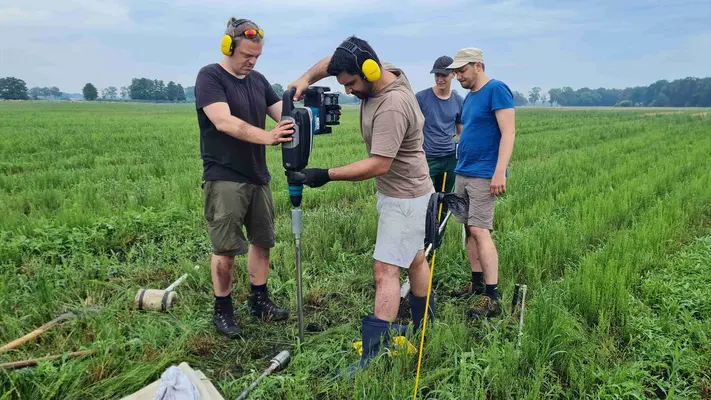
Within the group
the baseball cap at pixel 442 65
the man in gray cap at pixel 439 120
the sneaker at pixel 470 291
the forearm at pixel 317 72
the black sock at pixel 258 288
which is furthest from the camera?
the man in gray cap at pixel 439 120

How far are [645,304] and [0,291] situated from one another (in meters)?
4.84

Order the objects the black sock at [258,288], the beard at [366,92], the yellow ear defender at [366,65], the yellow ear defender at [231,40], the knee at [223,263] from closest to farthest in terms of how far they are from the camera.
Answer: the yellow ear defender at [366,65] < the beard at [366,92] < the yellow ear defender at [231,40] < the knee at [223,263] < the black sock at [258,288]

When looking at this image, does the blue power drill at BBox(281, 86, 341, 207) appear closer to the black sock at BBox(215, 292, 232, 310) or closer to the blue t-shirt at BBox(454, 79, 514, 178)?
the black sock at BBox(215, 292, 232, 310)

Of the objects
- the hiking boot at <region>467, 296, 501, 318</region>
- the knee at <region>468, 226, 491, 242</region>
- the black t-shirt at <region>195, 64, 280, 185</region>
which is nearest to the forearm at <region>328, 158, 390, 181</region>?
the black t-shirt at <region>195, 64, 280, 185</region>

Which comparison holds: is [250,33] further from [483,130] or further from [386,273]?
[483,130]

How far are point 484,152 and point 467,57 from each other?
0.75 meters

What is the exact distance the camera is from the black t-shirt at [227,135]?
120 inches

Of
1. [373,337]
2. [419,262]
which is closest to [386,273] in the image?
[419,262]

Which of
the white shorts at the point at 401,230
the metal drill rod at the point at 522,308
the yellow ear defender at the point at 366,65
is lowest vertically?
the metal drill rod at the point at 522,308

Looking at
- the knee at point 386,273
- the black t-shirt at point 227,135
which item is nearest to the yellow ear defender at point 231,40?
the black t-shirt at point 227,135

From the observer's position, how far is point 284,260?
443cm

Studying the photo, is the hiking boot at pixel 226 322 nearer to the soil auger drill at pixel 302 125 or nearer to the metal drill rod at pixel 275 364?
the metal drill rod at pixel 275 364

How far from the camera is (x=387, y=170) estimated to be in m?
2.72

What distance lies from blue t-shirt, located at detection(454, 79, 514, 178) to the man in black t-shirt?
161 cm
